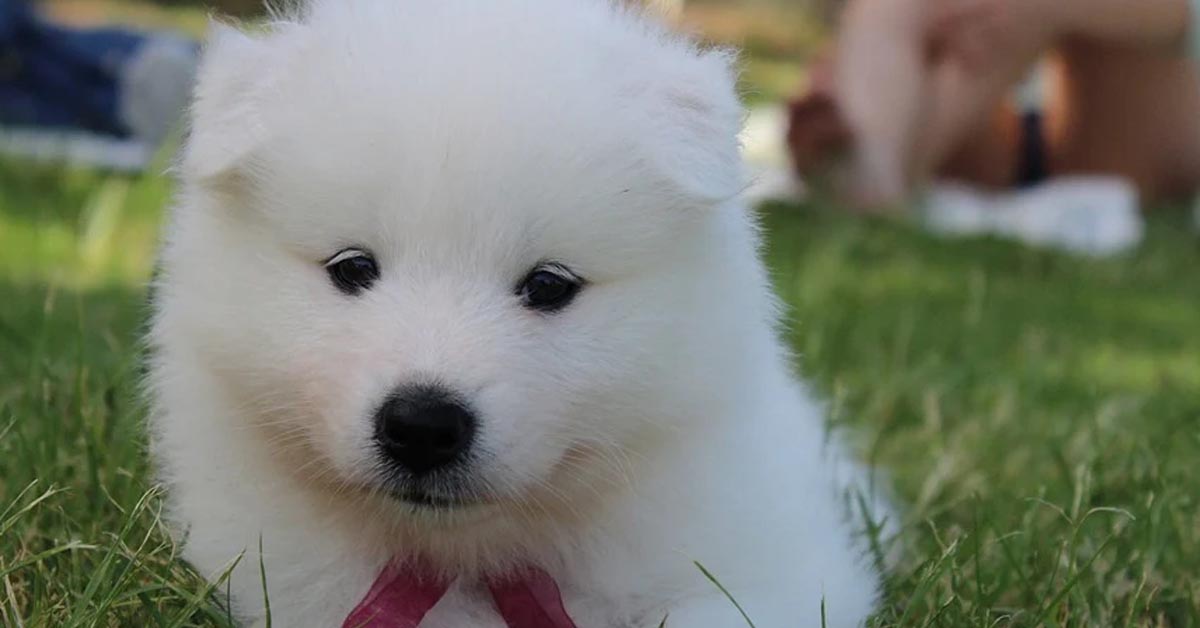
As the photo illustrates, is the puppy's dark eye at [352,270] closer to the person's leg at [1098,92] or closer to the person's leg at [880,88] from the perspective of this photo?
the person's leg at [880,88]

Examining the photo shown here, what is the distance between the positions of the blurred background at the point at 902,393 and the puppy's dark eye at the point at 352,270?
25.6 inches

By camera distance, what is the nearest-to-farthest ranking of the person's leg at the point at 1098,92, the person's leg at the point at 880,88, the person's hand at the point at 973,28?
1. the person's leg at the point at 880,88
2. the person's hand at the point at 973,28
3. the person's leg at the point at 1098,92

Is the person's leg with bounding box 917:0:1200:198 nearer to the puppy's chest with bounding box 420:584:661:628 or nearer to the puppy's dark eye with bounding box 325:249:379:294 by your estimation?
the puppy's chest with bounding box 420:584:661:628

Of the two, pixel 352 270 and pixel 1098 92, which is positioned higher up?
pixel 352 270

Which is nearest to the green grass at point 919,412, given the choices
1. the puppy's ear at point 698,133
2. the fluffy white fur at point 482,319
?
the fluffy white fur at point 482,319

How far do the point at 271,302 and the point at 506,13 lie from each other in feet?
2.36

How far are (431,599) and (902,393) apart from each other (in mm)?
2836

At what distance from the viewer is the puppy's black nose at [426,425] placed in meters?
2.46

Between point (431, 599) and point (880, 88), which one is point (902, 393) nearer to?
point (431, 599)

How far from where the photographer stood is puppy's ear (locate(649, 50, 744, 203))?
2795mm

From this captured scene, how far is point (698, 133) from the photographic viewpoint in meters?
2.91

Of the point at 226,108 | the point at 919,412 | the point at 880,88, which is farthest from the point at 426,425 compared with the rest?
the point at 880,88

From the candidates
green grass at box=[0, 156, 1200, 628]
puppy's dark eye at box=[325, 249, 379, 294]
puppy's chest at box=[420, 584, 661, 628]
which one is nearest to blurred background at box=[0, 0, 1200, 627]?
green grass at box=[0, 156, 1200, 628]

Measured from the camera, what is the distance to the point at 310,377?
262 cm
